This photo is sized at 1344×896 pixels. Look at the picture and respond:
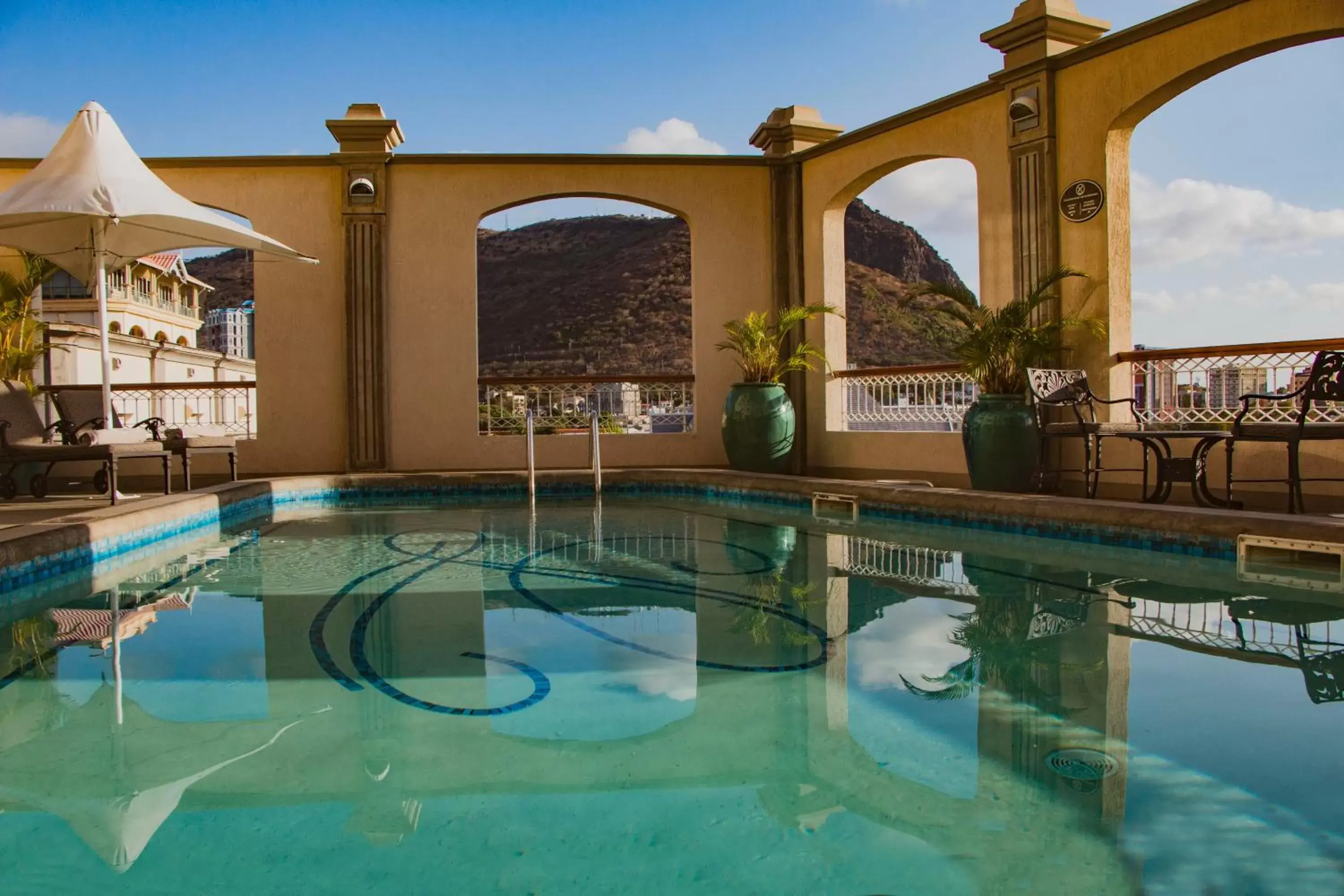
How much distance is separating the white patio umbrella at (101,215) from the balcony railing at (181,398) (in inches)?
50.9

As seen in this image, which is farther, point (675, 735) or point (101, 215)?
point (101, 215)

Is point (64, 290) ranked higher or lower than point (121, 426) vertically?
higher

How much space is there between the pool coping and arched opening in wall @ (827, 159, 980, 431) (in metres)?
1.48

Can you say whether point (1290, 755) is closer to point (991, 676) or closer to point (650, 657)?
point (991, 676)

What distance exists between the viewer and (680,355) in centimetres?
3016

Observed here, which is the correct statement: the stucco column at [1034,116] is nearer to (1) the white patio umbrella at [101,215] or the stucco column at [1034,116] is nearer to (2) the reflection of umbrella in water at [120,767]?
(1) the white patio umbrella at [101,215]

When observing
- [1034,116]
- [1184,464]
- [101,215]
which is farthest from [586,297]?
[1184,464]

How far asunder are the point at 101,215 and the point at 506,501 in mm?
3706

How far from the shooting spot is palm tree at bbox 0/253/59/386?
799cm

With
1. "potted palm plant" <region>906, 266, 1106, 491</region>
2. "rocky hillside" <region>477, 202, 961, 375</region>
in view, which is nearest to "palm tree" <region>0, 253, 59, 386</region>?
"potted palm plant" <region>906, 266, 1106, 491</region>

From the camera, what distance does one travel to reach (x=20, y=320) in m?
8.16

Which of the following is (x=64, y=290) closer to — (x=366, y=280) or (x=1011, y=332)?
(x=366, y=280)

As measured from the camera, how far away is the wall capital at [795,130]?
8938mm

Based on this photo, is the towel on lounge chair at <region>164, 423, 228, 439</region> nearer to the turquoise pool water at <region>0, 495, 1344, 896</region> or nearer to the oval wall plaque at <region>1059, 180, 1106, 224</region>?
the turquoise pool water at <region>0, 495, 1344, 896</region>
